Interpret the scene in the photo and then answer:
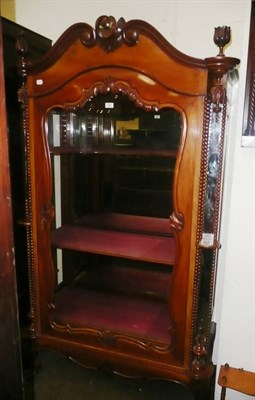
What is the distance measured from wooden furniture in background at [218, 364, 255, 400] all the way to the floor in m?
0.30

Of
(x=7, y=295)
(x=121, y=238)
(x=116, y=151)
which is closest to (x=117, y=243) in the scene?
(x=121, y=238)

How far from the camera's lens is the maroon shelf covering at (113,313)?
1431 mm

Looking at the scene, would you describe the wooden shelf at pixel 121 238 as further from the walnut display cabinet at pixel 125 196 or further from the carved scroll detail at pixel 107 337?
the carved scroll detail at pixel 107 337

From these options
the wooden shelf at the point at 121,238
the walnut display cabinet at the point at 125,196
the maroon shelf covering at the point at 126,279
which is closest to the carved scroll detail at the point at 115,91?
the walnut display cabinet at the point at 125,196

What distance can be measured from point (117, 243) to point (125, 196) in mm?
256

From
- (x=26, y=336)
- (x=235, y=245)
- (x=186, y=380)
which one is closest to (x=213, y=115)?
(x=235, y=245)

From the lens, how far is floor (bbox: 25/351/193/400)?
1.63 meters

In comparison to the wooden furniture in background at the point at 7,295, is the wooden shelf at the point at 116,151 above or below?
above

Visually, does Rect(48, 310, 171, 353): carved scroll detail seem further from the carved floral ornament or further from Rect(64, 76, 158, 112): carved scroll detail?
the carved floral ornament

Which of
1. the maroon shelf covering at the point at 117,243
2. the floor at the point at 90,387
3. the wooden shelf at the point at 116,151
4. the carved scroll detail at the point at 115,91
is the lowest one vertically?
the floor at the point at 90,387

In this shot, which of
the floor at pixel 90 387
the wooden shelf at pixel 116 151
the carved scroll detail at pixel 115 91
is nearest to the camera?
the carved scroll detail at pixel 115 91

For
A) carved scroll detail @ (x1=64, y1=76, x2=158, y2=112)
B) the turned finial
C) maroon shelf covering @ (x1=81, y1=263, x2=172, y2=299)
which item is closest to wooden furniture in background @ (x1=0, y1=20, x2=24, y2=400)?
carved scroll detail @ (x1=64, y1=76, x2=158, y2=112)

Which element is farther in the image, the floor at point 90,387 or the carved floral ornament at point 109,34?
the floor at point 90,387

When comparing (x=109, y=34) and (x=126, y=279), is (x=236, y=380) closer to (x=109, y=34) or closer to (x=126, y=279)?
(x=126, y=279)
